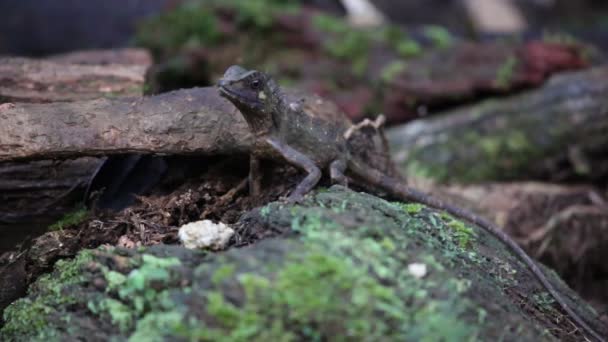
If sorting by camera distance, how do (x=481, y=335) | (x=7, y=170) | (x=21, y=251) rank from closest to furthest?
(x=481, y=335)
(x=21, y=251)
(x=7, y=170)

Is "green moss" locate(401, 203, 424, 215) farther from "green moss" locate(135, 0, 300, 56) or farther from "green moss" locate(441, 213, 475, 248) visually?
"green moss" locate(135, 0, 300, 56)

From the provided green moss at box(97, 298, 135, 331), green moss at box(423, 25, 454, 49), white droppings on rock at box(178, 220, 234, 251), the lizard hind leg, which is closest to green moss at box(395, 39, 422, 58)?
green moss at box(423, 25, 454, 49)

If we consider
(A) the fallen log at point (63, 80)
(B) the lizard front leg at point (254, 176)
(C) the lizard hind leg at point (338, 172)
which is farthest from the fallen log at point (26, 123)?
(C) the lizard hind leg at point (338, 172)

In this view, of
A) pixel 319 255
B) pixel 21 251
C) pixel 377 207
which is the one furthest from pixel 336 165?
pixel 21 251

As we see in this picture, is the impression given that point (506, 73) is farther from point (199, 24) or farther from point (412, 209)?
point (412, 209)

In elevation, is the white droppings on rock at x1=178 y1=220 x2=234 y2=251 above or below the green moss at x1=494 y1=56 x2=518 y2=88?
below

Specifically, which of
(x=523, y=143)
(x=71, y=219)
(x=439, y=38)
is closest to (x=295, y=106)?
(x=71, y=219)

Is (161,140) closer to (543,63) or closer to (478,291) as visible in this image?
(478,291)
